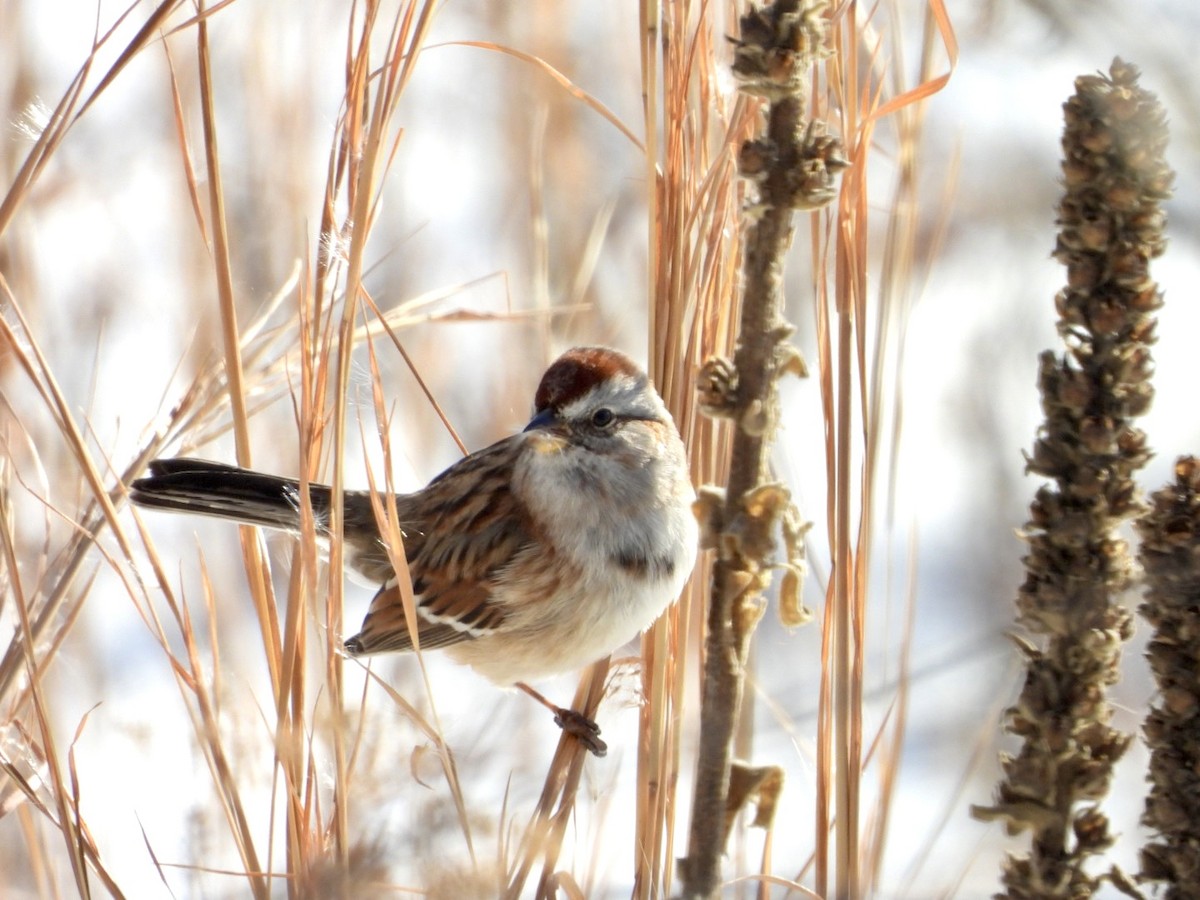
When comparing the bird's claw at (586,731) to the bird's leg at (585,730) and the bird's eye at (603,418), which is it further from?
the bird's eye at (603,418)

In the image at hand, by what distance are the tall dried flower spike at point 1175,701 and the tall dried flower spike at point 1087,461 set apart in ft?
0.09

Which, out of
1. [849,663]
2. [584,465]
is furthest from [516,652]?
[849,663]

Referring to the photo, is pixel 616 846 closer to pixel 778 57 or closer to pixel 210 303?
pixel 778 57

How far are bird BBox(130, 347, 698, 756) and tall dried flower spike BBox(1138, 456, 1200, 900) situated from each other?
128cm

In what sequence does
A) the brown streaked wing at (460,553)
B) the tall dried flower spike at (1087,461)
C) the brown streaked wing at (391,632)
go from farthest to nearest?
the brown streaked wing at (460,553), the brown streaked wing at (391,632), the tall dried flower spike at (1087,461)

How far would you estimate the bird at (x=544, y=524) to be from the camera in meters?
2.49

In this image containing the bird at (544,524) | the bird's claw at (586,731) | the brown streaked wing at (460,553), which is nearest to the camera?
the bird's claw at (586,731)

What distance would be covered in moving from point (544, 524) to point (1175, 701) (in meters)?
1.81

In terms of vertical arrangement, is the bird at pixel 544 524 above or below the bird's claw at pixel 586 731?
above

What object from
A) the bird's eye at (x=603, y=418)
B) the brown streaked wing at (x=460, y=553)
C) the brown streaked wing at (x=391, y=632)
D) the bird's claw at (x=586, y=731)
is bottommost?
the bird's claw at (x=586, y=731)

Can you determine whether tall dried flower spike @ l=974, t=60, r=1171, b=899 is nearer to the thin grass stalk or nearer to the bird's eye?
the thin grass stalk

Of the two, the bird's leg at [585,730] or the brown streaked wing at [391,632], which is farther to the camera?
the brown streaked wing at [391,632]

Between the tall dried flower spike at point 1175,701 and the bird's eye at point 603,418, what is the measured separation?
1581 mm

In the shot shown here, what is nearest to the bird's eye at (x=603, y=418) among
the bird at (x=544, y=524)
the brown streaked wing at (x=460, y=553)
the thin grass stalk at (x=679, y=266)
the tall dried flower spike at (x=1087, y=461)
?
the bird at (x=544, y=524)
